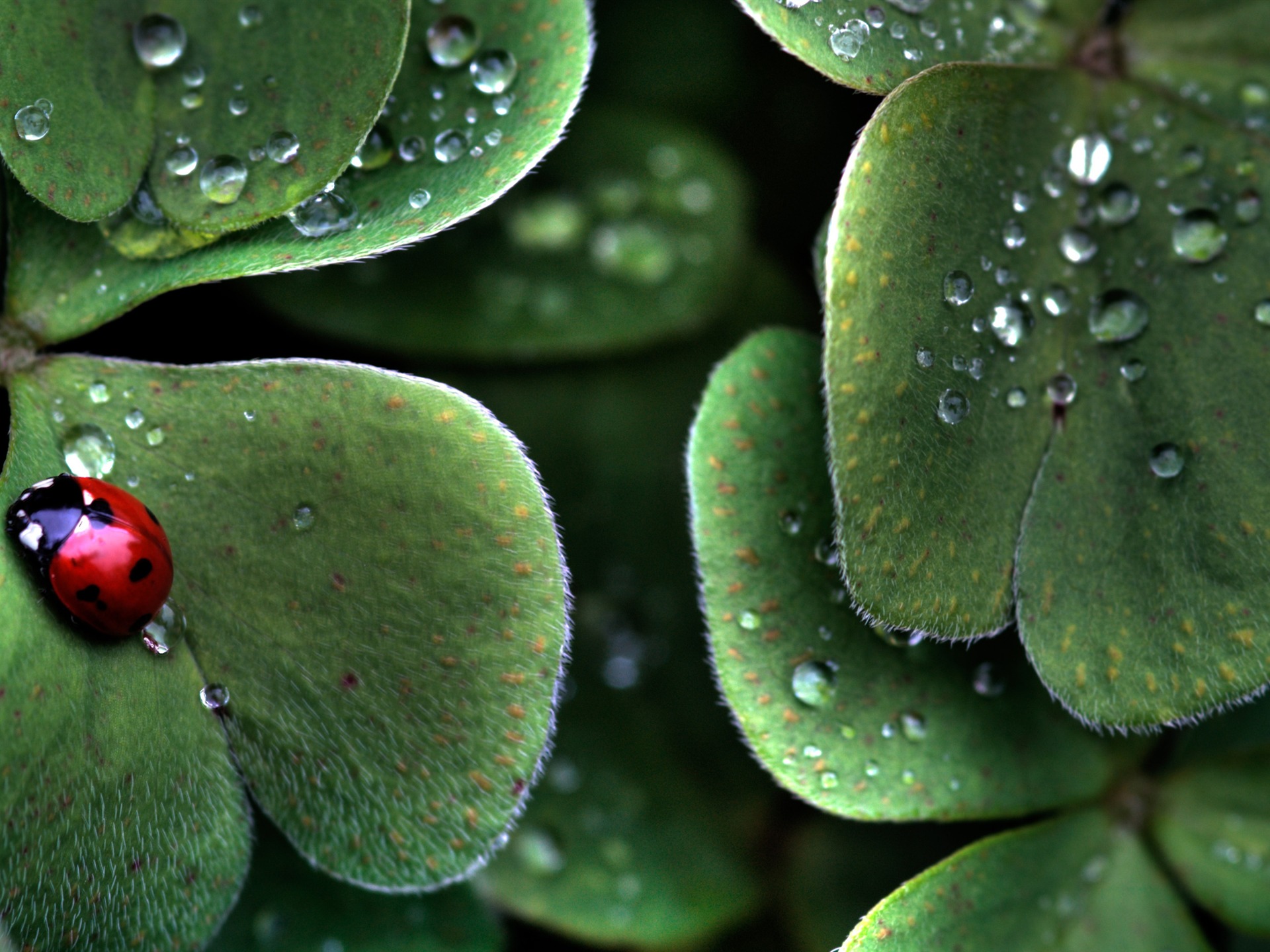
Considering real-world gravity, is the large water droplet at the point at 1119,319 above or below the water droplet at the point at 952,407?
above

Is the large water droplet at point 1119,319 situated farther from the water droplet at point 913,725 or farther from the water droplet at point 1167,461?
the water droplet at point 913,725

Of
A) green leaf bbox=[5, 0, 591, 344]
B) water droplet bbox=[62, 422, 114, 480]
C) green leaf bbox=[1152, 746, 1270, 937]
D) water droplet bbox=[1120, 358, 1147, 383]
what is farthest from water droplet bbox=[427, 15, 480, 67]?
green leaf bbox=[1152, 746, 1270, 937]

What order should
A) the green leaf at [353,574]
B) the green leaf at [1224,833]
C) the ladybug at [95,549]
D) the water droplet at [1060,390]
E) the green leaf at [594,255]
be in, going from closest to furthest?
the ladybug at [95,549]
the green leaf at [353,574]
the water droplet at [1060,390]
the green leaf at [1224,833]
the green leaf at [594,255]

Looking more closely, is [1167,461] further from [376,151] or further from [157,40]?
[157,40]

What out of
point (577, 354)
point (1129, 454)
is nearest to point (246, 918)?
point (577, 354)

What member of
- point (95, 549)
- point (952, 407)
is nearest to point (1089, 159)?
point (952, 407)

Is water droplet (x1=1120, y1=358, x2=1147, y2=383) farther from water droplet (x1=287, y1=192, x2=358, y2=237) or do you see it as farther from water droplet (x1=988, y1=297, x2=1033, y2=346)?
water droplet (x1=287, y1=192, x2=358, y2=237)

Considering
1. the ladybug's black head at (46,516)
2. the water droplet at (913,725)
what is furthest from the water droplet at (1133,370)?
the ladybug's black head at (46,516)
